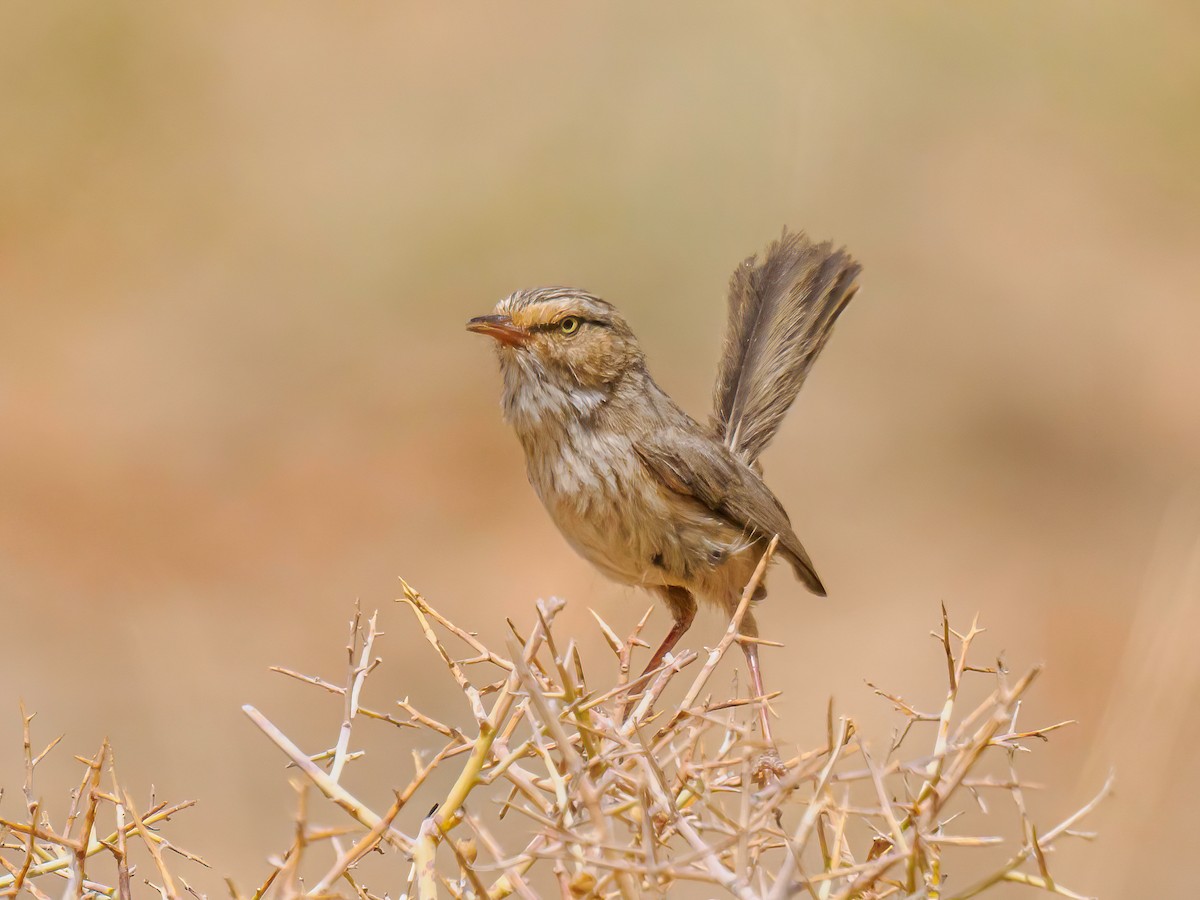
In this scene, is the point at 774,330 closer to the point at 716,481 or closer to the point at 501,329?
the point at 716,481

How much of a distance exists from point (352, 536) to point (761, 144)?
3.89 meters

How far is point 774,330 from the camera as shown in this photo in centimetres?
429

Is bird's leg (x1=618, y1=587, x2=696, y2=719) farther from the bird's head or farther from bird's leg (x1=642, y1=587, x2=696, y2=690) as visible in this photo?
the bird's head

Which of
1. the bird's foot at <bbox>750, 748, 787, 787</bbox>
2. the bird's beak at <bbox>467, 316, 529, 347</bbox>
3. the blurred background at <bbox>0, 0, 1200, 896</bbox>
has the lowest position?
the bird's foot at <bbox>750, 748, 787, 787</bbox>

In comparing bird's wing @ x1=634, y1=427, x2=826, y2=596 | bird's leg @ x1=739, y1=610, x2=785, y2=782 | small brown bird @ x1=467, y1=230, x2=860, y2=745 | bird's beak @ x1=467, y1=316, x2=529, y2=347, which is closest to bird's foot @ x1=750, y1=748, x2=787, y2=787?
bird's leg @ x1=739, y1=610, x2=785, y2=782

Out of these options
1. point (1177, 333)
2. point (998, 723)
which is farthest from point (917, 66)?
point (998, 723)

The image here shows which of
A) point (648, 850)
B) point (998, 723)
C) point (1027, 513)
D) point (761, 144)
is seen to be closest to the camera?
point (648, 850)

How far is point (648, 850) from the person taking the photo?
1369 millimetres

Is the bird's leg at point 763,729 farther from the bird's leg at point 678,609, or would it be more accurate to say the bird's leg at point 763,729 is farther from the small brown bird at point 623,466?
the bird's leg at point 678,609

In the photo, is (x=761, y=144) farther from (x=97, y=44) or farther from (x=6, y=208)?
(x=6, y=208)

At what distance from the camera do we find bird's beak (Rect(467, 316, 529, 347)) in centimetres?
336

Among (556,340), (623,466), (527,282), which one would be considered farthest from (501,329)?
(527,282)

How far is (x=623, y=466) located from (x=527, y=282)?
16.1ft

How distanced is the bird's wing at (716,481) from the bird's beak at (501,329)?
0.42 meters
